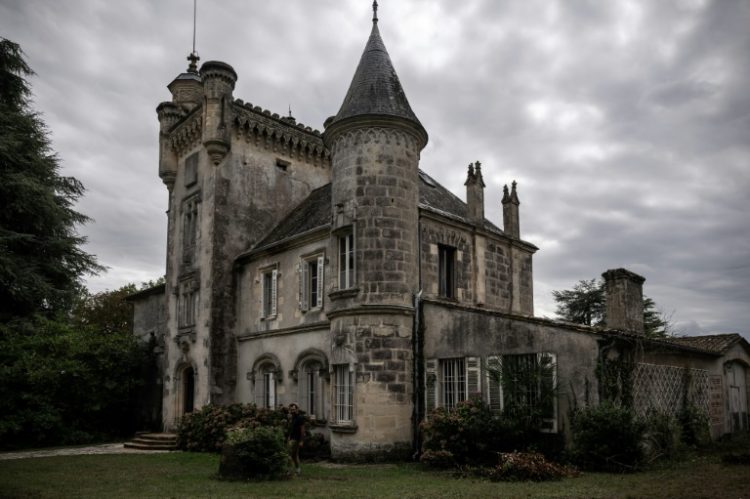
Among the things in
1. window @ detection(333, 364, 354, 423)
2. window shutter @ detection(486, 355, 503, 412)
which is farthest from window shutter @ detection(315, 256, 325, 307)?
window shutter @ detection(486, 355, 503, 412)

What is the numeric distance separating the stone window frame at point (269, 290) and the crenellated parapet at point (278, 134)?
5293 mm

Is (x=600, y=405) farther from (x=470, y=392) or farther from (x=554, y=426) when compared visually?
(x=470, y=392)

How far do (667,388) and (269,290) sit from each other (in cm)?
1314

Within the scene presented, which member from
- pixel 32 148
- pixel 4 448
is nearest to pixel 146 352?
pixel 4 448

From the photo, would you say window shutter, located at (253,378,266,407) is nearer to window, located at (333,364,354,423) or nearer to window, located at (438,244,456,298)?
window, located at (333,364,354,423)

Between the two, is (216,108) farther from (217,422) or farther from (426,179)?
(217,422)

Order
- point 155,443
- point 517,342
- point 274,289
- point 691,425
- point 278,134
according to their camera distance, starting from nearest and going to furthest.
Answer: point 517,342 < point 691,425 < point 155,443 < point 274,289 < point 278,134

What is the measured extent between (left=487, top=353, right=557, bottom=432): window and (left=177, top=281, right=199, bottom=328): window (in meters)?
13.2

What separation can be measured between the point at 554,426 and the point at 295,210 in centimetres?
1442

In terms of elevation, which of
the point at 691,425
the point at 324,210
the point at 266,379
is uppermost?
the point at 324,210

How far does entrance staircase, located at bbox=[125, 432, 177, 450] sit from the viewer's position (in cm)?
2130

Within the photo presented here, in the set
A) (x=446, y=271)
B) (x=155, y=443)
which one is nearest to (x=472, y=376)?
(x=446, y=271)

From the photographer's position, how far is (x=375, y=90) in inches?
715

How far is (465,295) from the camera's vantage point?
2028 centimetres
